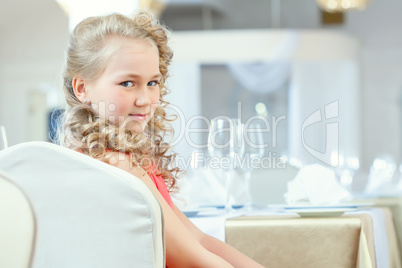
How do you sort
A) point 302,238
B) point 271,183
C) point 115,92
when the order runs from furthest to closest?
point 271,183 < point 302,238 < point 115,92

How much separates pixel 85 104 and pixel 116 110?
0.09 metres

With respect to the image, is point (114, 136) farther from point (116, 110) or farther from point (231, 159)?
point (231, 159)

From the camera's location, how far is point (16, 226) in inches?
34.2

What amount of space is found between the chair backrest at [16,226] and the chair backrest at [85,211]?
7cm

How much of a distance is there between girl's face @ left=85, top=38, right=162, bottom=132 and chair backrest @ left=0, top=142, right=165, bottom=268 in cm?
33

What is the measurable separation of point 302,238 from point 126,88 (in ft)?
2.05

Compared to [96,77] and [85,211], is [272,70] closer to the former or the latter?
[96,77]

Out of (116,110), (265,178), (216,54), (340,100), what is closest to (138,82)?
(116,110)

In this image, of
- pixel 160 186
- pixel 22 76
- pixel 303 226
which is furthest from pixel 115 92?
pixel 22 76

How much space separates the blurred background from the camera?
8.88 metres

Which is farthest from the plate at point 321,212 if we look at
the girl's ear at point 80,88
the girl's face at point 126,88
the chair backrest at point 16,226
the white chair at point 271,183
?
the white chair at point 271,183

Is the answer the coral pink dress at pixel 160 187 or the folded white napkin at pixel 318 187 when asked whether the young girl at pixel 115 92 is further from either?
the folded white napkin at pixel 318 187

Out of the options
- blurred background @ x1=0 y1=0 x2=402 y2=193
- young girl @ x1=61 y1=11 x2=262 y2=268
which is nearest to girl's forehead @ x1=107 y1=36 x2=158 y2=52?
young girl @ x1=61 y1=11 x2=262 y2=268

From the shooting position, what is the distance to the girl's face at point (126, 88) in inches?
50.1
